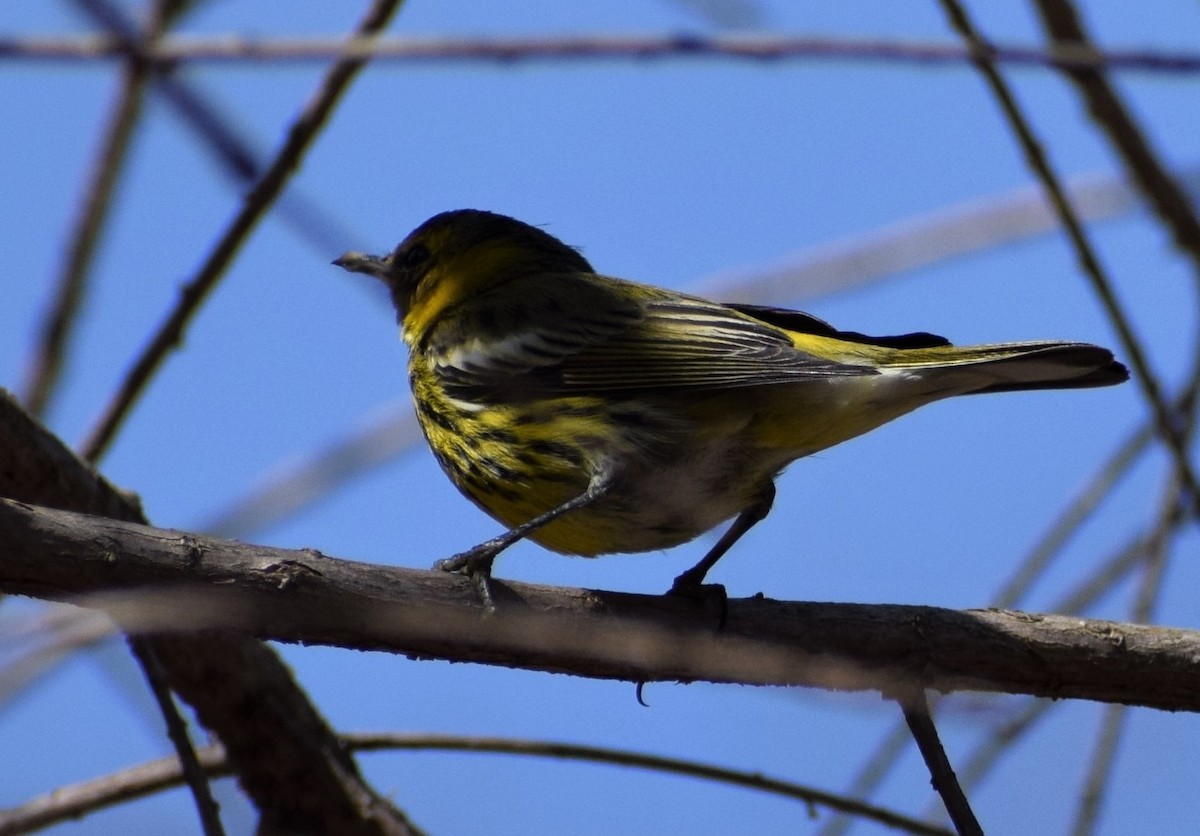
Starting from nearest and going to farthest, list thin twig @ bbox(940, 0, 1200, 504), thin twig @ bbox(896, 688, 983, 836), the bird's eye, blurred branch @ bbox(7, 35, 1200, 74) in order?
blurred branch @ bbox(7, 35, 1200, 74)
thin twig @ bbox(896, 688, 983, 836)
thin twig @ bbox(940, 0, 1200, 504)
the bird's eye

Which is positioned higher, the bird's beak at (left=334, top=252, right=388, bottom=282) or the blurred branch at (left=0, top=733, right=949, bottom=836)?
the bird's beak at (left=334, top=252, right=388, bottom=282)

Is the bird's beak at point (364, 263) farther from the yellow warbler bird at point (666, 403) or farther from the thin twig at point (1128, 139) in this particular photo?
the thin twig at point (1128, 139)

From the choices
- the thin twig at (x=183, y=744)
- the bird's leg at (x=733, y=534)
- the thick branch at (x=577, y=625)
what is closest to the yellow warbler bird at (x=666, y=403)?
the bird's leg at (x=733, y=534)

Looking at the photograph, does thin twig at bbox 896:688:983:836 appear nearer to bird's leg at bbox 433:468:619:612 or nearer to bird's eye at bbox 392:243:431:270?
bird's leg at bbox 433:468:619:612

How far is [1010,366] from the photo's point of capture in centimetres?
437

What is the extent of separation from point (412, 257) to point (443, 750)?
302 centimetres

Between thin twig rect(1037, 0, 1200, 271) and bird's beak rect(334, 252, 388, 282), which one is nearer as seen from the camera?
thin twig rect(1037, 0, 1200, 271)

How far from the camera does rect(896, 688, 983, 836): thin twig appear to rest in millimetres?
3328

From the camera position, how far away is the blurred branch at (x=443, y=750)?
3812 millimetres

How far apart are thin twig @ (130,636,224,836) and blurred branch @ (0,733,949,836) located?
634mm

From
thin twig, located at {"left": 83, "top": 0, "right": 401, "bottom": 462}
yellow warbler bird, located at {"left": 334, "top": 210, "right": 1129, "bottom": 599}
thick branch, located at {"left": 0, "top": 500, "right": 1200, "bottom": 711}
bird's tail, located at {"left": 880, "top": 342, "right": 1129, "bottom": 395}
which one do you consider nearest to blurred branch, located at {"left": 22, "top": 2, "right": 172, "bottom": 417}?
thin twig, located at {"left": 83, "top": 0, "right": 401, "bottom": 462}

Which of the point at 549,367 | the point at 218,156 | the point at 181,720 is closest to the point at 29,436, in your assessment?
the point at 181,720

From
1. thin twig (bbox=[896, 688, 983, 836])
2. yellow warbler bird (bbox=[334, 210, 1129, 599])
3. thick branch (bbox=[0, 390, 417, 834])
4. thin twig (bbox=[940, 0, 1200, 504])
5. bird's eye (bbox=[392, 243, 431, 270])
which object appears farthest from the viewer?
bird's eye (bbox=[392, 243, 431, 270])

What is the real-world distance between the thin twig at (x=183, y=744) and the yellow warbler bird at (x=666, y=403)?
84 cm
